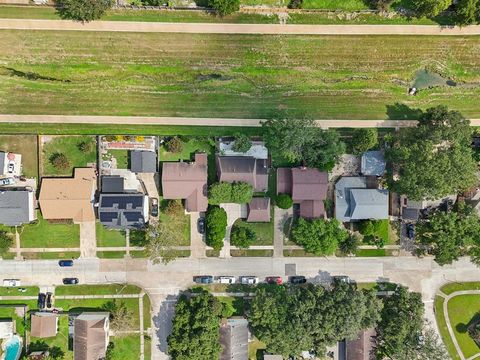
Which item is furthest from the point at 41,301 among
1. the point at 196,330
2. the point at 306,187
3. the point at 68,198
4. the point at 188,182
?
the point at 306,187

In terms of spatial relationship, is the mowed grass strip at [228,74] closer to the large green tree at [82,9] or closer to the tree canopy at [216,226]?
the large green tree at [82,9]

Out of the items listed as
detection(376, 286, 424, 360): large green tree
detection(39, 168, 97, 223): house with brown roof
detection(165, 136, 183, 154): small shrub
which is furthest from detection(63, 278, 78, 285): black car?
detection(376, 286, 424, 360): large green tree

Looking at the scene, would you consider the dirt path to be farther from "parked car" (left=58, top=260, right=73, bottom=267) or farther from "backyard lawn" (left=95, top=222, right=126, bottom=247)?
"parked car" (left=58, top=260, right=73, bottom=267)

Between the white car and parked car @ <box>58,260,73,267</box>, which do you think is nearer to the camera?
the white car

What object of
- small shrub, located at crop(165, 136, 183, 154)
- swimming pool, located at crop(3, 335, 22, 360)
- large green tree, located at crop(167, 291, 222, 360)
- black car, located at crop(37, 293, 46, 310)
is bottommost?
swimming pool, located at crop(3, 335, 22, 360)

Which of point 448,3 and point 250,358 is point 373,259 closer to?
point 250,358

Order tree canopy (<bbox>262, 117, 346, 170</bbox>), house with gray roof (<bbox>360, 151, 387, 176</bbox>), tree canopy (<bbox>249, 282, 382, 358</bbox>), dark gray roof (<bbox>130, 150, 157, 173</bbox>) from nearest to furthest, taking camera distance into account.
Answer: tree canopy (<bbox>262, 117, 346, 170</bbox>)
tree canopy (<bbox>249, 282, 382, 358</bbox>)
dark gray roof (<bbox>130, 150, 157, 173</bbox>)
house with gray roof (<bbox>360, 151, 387, 176</bbox>)

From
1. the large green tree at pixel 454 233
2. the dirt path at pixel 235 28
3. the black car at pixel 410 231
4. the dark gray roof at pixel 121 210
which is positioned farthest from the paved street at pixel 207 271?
the dirt path at pixel 235 28
